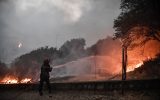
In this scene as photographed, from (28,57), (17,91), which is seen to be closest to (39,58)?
(28,57)

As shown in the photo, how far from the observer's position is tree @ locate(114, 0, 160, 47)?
2961cm

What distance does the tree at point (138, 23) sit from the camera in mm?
29609

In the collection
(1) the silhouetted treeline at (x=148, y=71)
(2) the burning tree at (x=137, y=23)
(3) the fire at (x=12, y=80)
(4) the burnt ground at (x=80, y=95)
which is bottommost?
(4) the burnt ground at (x=80, y=95)

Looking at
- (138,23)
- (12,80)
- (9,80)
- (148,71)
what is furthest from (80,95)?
(12,80)

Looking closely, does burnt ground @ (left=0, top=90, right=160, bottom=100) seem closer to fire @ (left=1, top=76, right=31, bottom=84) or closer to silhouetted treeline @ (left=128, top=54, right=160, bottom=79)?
silhouetted treeline @ (left=128, top=54, right=160, bottom=79)

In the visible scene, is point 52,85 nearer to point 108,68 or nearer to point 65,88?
point 65,88

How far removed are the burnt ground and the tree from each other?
1652 cm

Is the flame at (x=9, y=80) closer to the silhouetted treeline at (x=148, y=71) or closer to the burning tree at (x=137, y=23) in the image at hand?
the burning tree at (x=137, y=23)

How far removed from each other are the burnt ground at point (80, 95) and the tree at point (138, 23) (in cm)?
1652

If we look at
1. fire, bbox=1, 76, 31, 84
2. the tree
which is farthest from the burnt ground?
fire, bbox=1, 76, 31, 84

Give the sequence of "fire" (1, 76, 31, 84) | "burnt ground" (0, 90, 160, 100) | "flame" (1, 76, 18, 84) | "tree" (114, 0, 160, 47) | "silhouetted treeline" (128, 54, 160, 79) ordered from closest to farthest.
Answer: "burnt ground" (0, 90, 160, 100)
"silhouetted treeline" (128, 54, 160, 79)
"tree" (114, 0, 160, 47)
"fire" (1, 76, 31, 84)
"flame" (1, 76, 18, 84)

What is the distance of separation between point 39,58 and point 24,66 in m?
4.76

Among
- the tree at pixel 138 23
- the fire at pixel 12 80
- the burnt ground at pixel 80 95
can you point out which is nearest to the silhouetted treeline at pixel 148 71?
the tree at pixel 138 23

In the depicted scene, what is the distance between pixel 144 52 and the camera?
36.9 metres
